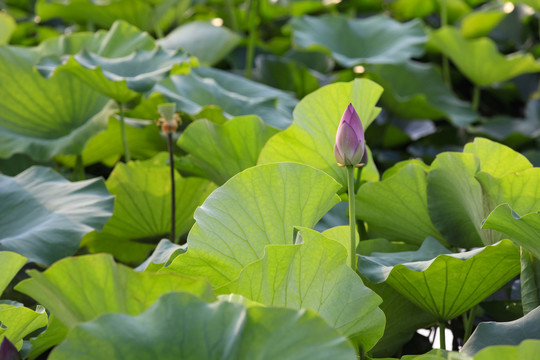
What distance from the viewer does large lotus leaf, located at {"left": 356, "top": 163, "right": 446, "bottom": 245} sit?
1.03 meters

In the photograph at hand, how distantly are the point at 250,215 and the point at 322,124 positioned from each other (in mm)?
266

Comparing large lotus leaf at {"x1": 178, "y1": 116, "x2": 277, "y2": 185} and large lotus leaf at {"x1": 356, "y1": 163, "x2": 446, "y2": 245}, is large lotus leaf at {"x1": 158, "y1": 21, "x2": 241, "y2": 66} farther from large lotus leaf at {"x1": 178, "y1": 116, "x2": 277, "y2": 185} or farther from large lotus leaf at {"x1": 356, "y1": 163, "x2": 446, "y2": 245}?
large lotus leaf at {"x1": 356, "y1": 163, "x2": 446, "y2": 245}

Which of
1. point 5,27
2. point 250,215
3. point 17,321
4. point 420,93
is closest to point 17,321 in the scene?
point 17,321

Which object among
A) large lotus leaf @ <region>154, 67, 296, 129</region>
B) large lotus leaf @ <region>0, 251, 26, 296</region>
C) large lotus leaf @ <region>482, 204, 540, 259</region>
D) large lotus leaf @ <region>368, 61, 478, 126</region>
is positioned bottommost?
large lotus leaf @ <region>368, 61, 478, 126</region>

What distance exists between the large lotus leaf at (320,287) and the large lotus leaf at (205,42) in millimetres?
1221

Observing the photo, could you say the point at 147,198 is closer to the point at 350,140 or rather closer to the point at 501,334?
the point at 350,140

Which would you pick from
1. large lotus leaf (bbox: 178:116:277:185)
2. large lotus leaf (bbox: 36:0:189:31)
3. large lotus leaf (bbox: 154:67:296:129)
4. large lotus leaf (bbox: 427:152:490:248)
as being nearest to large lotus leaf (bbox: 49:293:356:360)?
large lotus leaf (bbox: 427:152:490:248)

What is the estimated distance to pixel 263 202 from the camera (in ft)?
2.80

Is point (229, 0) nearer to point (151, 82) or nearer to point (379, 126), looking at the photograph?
point (379, 126)

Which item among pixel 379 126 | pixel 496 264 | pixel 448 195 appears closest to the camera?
pixel 496 264

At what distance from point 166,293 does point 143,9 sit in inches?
61.3

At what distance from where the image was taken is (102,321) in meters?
0.59

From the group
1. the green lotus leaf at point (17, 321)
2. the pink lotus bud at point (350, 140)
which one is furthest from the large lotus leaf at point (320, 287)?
the green lotus leaf at point (17, 321)

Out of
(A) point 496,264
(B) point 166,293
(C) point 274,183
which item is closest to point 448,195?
(A) point 496,264
